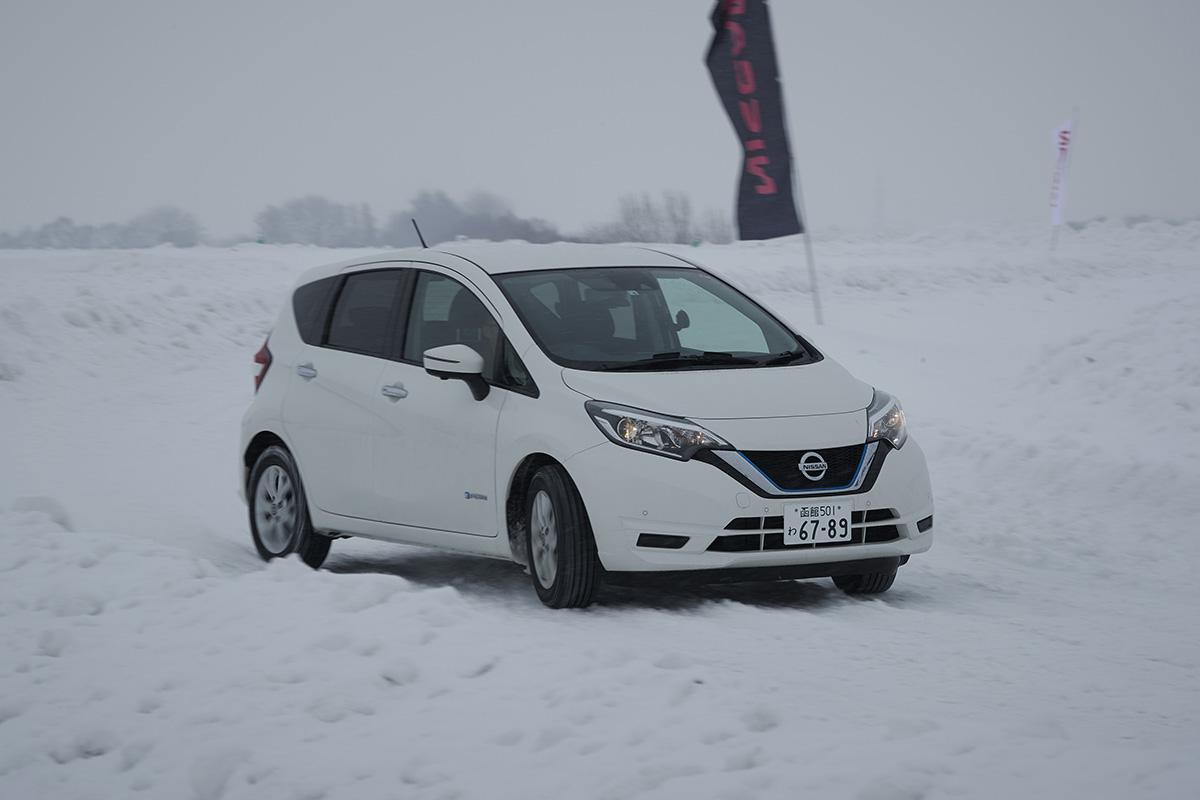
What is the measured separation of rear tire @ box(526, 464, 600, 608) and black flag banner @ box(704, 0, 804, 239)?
39.0 ft

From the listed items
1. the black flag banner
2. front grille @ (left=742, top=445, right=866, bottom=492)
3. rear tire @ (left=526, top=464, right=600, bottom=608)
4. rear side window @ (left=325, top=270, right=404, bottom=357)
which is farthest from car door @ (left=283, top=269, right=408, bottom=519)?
the black flag banner

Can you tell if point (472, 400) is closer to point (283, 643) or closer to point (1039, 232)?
point (283, 643)

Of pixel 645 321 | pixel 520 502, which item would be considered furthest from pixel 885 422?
pixel 520 502

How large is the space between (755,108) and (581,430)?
12.5 metres

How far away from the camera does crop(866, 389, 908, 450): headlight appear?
22.8 feet

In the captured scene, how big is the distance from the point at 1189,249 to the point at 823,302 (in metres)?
17.6

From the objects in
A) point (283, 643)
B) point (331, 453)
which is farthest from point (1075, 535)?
point (283, 643)

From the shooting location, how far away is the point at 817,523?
6680mm

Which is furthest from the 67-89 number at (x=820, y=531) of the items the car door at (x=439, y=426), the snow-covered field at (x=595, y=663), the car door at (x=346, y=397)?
the car door at (x=346, y=397)

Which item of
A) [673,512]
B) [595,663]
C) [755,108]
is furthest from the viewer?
[755,108]

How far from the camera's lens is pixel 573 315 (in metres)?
7.55

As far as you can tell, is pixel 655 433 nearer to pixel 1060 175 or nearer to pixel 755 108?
pixel 755 108

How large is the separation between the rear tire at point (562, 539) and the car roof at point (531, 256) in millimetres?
1418

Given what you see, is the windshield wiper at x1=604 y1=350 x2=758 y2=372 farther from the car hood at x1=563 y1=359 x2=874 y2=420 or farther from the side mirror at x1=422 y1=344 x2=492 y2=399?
the side mirror at x1=422 y1=344 x2=492 y2=399
